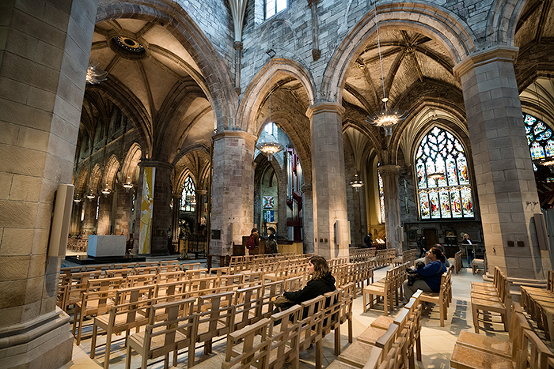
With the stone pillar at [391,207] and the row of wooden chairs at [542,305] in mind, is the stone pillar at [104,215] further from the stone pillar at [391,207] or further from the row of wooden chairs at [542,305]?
the row of wooden chairs at [542,305]

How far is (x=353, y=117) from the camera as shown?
627 inches

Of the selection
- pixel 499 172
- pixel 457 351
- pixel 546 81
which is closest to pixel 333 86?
pixel 499 172

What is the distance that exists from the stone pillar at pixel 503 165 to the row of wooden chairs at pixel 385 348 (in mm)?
4277

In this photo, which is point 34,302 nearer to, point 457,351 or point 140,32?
point 457,351

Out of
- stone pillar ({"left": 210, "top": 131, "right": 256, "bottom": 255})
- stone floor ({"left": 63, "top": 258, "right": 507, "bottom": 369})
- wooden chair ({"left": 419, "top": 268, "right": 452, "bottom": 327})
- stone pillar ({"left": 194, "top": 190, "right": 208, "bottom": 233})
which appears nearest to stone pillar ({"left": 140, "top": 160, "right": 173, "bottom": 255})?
stone pillar ({"left": 210, "top": 131, "right": 256, "bottom": 255})

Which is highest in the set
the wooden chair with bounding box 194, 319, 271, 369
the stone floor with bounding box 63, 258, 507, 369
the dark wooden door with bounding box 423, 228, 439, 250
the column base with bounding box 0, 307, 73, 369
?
the dark wooden door with bounding box 423, 228, 439, 250

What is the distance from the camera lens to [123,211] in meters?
19.9

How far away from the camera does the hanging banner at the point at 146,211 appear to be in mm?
13841

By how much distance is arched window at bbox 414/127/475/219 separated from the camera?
16.7 m

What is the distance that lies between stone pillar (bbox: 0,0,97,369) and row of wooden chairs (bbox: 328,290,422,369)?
2596 mm

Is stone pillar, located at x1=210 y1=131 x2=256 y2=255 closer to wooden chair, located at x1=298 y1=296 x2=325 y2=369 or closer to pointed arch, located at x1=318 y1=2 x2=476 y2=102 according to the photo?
pointed arch, located at x1=318 y1=2 x2=476 y2=102


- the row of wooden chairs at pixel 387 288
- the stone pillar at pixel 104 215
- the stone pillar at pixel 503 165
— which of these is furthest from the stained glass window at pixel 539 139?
the stone pillar at pixel 104 215

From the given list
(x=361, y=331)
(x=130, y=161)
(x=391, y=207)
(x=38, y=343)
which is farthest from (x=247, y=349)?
(x=130, y=161)

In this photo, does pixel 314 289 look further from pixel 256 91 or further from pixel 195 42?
pixel 195 42
